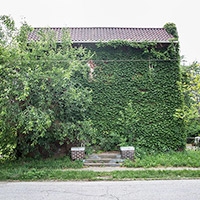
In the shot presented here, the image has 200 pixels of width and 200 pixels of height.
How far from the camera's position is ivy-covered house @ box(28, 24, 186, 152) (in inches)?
381

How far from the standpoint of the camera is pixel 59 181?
20.0ft

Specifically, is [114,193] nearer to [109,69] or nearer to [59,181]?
[59,181]

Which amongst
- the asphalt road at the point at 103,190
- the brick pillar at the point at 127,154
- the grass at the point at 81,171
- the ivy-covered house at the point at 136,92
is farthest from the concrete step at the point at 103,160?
the asphalt road at the point at 103,190

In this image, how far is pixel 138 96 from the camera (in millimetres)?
9883

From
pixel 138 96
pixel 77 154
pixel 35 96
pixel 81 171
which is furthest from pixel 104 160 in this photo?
pixel 35 96

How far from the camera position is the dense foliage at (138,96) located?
31.8 ft

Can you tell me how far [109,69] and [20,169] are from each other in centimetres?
581

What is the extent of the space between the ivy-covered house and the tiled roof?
145 millimetres

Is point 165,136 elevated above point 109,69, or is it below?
below

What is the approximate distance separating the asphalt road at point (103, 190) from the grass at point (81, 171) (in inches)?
18.0

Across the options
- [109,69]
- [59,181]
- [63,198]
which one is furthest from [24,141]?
[109,69]

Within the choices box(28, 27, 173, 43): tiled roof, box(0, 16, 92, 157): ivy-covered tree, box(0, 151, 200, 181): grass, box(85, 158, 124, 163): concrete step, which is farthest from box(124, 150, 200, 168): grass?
box(28, 27, 173, 43): tiled roof

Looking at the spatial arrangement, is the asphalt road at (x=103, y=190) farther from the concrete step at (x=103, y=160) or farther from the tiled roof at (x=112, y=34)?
the tiled roof at (x=112, y=34)

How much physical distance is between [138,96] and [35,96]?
16.0 feet
